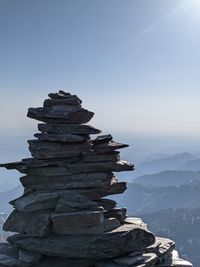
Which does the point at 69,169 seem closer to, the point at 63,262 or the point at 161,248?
the point at 63,262

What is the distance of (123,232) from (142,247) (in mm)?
1938

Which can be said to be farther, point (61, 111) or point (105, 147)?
point (105, 147)

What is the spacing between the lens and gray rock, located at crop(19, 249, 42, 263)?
3300 cm

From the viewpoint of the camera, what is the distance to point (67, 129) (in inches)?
1439

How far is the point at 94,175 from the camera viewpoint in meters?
36.3

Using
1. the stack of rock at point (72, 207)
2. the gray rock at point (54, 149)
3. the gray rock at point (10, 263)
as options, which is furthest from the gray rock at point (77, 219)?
the gray rock at point (54, 149)

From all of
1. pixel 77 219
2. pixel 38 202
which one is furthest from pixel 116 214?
pixel 38 202

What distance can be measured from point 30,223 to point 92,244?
5.32m

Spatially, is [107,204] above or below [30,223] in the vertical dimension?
above

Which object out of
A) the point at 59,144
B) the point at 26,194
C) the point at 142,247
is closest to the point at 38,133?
the point at 59,144

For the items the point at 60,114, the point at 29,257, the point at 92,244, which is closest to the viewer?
the point at 92,244

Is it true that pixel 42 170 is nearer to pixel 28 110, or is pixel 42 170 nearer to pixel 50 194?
pixel 50 194

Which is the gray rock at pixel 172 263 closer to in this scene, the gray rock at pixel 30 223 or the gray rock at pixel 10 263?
the gray rock at pixel 30 223

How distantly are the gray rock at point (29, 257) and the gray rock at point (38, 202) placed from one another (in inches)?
129
